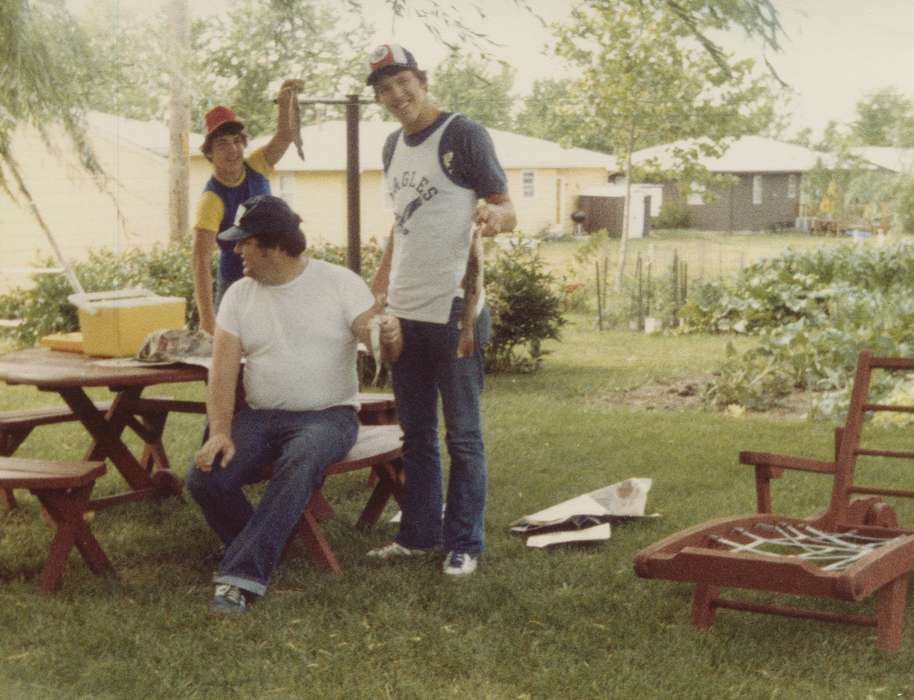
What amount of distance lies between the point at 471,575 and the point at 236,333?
1045 mm

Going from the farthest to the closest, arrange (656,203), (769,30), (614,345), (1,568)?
(656,203), (614,345), (1,568), (769,30)

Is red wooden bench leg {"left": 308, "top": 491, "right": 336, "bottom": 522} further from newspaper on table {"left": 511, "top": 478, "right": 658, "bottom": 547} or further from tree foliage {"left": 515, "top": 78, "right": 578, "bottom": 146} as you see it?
tree foliage {"left": 515, "top": 78, "right": 578, "bottom": 146}

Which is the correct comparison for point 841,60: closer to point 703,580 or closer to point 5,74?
point 703,580

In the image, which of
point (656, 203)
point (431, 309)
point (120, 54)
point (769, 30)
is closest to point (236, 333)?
point (431, 309)

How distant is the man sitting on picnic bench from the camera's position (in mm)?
4160

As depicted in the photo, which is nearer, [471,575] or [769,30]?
[769,30]

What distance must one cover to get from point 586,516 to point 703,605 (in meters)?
1.17

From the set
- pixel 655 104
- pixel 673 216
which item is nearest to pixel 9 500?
pixel 655 104

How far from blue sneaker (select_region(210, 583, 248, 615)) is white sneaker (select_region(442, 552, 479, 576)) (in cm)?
66

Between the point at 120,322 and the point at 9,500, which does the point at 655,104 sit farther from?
the point at 120,322

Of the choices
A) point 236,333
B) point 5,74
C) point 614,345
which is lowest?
point 614,345

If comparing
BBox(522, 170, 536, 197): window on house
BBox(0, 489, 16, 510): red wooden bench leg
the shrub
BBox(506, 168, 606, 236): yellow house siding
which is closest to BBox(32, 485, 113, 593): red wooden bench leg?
BBox(0, 489, 16, 510): red wooden bench leg

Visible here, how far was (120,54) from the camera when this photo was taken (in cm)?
377

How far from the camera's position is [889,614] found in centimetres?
357
